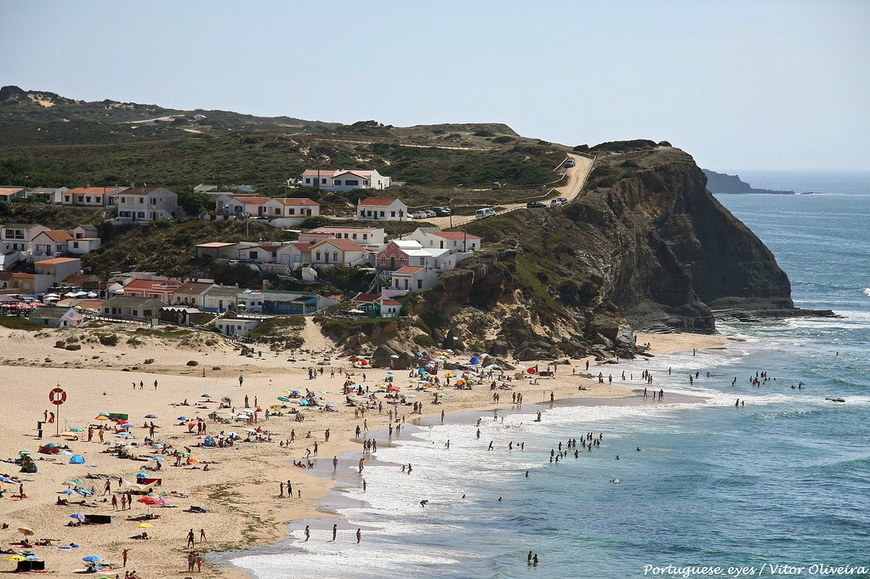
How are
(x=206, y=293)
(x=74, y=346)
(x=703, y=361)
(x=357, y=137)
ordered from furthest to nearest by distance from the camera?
(x=357, y=137), (x=703, y=361), (x=206, y=293), (x=74, y=346)

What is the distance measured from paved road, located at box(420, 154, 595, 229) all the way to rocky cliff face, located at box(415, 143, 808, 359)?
5.85 ft

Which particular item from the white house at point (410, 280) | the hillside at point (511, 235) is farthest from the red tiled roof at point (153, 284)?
the white house at point (410, 280)

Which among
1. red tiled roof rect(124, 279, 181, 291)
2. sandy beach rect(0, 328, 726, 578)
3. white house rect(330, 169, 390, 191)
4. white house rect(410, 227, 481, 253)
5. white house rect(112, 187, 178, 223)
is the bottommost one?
sandy beach rect(0, 328, 726, 578)

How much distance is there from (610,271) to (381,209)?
2325cm

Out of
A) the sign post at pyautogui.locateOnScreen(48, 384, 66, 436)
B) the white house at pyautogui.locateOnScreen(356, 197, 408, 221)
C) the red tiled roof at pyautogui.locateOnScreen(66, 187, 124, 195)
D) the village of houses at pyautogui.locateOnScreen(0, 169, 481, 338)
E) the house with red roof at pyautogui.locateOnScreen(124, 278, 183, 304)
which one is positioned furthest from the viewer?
the red tiled roof at pyautogui.locateOnScreen(66, 187, 124, 195)

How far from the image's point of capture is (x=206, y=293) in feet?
277

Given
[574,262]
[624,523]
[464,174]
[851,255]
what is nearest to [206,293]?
[574,262]

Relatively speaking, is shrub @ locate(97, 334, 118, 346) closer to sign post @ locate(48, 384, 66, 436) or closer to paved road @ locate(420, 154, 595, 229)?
sign post @ locate(48, 384, 66, 436)

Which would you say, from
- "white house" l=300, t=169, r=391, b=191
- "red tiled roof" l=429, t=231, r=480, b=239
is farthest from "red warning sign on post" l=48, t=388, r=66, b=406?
"white house" l=300, t=169, r=391, b=191

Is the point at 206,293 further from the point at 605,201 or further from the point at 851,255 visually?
the point at 851,255

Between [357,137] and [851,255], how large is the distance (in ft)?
258

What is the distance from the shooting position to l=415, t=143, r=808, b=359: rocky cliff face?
3361 inches

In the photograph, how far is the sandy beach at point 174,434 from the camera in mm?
39562

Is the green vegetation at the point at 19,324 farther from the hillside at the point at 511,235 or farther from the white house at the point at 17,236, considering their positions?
the white house at the point at 17,236
